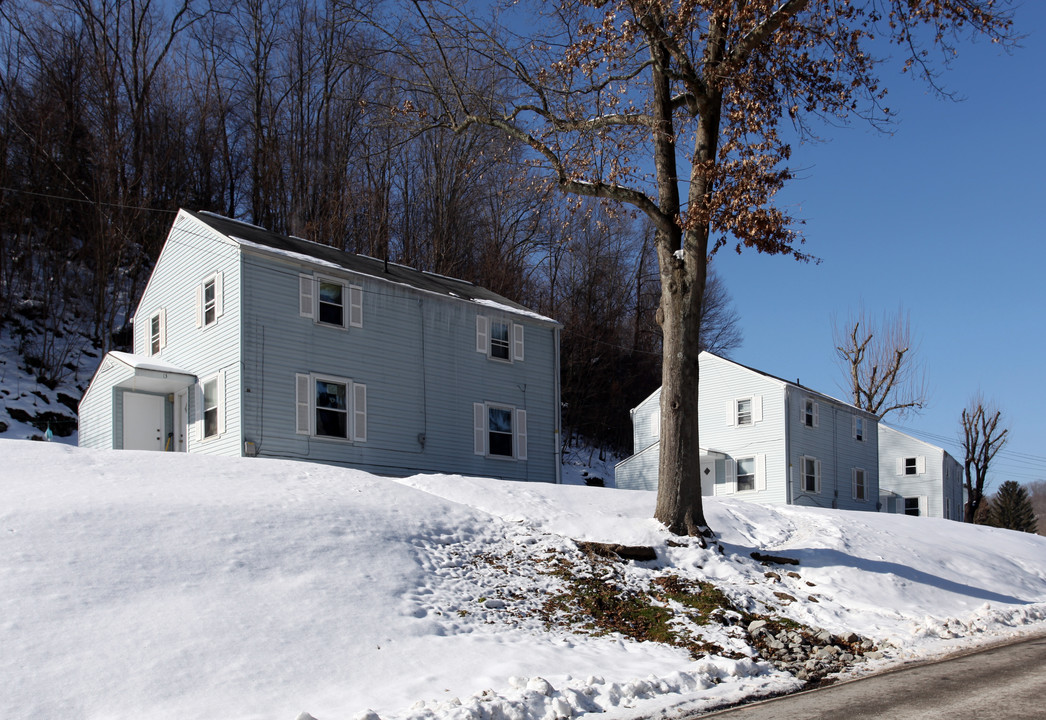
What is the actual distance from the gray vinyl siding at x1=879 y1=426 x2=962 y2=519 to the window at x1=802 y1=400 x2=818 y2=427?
11.4 m

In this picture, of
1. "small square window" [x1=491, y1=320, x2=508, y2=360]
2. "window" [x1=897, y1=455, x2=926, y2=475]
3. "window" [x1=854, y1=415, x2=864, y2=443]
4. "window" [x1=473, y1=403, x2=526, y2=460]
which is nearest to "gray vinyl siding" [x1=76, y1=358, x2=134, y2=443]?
Answer: "window" [x1=473, y1=403, x2=526, y2=460]

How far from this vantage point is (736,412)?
33875 mm

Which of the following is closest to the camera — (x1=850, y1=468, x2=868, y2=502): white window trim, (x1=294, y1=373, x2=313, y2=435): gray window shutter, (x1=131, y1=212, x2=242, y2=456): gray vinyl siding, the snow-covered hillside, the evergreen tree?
the snow-covered hillside

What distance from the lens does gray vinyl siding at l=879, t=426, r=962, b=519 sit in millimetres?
42656

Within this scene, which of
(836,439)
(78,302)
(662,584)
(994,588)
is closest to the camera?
(662,584)

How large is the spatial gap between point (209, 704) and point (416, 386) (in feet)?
51.9

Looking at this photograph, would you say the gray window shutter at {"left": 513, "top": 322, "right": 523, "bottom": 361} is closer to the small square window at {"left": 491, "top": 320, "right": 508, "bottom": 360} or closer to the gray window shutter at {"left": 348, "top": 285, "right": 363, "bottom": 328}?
the small square window at {"left": 491, "top": 320, "right": 508, "bottom": 360}

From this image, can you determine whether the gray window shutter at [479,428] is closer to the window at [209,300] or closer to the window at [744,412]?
the window at [209,300]

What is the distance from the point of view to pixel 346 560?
404 inches

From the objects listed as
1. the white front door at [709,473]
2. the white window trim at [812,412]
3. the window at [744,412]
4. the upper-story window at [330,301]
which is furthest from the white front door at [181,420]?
the white window trim at [812,412]

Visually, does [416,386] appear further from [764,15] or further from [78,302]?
[78,302]

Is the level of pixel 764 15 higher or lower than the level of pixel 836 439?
higher

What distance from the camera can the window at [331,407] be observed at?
20000 mm

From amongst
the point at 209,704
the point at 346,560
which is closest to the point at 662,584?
the point at 346,560
